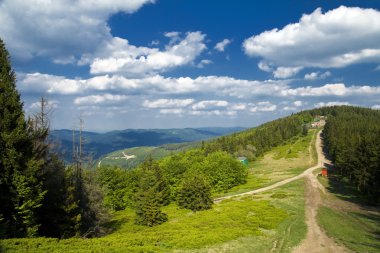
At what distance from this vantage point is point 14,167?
2781 cm

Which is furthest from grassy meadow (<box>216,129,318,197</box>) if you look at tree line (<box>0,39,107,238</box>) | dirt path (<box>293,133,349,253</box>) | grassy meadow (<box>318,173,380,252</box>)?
tree line (<box>0,39,107,238</box>)

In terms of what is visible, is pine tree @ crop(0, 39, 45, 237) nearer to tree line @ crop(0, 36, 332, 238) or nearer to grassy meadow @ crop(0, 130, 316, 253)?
tree line @ crop(0, 36, 332, 238)

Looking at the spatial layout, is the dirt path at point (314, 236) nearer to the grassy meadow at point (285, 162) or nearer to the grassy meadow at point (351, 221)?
the grassy meadow at point (351, 221)

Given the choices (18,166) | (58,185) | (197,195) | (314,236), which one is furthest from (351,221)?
(18,166)

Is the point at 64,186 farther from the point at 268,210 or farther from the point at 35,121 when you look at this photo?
the point at 268,210

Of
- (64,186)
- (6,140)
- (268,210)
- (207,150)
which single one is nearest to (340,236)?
(268,210)

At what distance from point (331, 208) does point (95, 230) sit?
41.3 metres

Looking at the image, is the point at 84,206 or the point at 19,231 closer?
the point at 19,231

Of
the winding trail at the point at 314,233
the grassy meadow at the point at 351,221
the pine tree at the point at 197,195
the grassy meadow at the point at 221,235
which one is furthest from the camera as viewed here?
the pine tree at the point at 197,195

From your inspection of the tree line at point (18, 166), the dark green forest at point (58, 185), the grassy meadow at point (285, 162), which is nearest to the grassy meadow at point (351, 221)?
the dark green forest at point (58, 185)

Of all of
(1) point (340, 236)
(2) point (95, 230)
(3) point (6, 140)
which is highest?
(3) point (6, 140)

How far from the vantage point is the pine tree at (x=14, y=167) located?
2734 cm

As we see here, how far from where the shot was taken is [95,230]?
47.9 meters

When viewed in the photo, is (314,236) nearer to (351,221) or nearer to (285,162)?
(351,221)
